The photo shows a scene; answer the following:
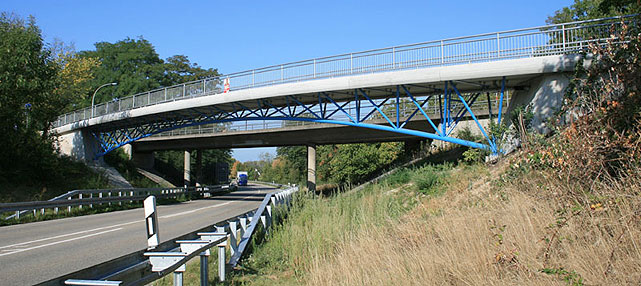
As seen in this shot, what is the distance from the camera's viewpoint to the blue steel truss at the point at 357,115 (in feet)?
61.9

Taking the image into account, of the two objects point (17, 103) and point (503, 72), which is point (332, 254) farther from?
point (17, 103)

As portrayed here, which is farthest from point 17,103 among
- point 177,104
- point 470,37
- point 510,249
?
point 510,249

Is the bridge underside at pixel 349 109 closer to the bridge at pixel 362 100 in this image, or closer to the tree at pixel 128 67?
the bridge at pixel 362 100

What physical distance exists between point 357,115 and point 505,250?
17951mm

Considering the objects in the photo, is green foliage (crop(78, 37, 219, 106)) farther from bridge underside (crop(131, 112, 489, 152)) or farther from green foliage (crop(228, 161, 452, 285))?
green foliage (crop(228, 161, 452, 285))

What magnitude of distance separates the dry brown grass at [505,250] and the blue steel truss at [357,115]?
35.6 feet

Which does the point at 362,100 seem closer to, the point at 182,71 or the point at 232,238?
the point at 232,238

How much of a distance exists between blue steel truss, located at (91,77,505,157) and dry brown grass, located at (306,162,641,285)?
35.6 ft

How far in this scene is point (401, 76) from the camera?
18969 mm

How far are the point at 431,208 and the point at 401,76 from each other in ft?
38.2

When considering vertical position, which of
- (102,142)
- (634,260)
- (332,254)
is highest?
(102,142)

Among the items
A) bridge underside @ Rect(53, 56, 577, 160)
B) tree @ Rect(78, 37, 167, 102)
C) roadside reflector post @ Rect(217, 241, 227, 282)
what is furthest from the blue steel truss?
tree @ Rect(78, 37, 167, 102)

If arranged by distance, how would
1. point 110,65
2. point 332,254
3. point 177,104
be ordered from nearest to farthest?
1. point 332,254
2. point 177,104
3. point 110,65

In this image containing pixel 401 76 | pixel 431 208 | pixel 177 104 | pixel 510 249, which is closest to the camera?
pixel 510 249
